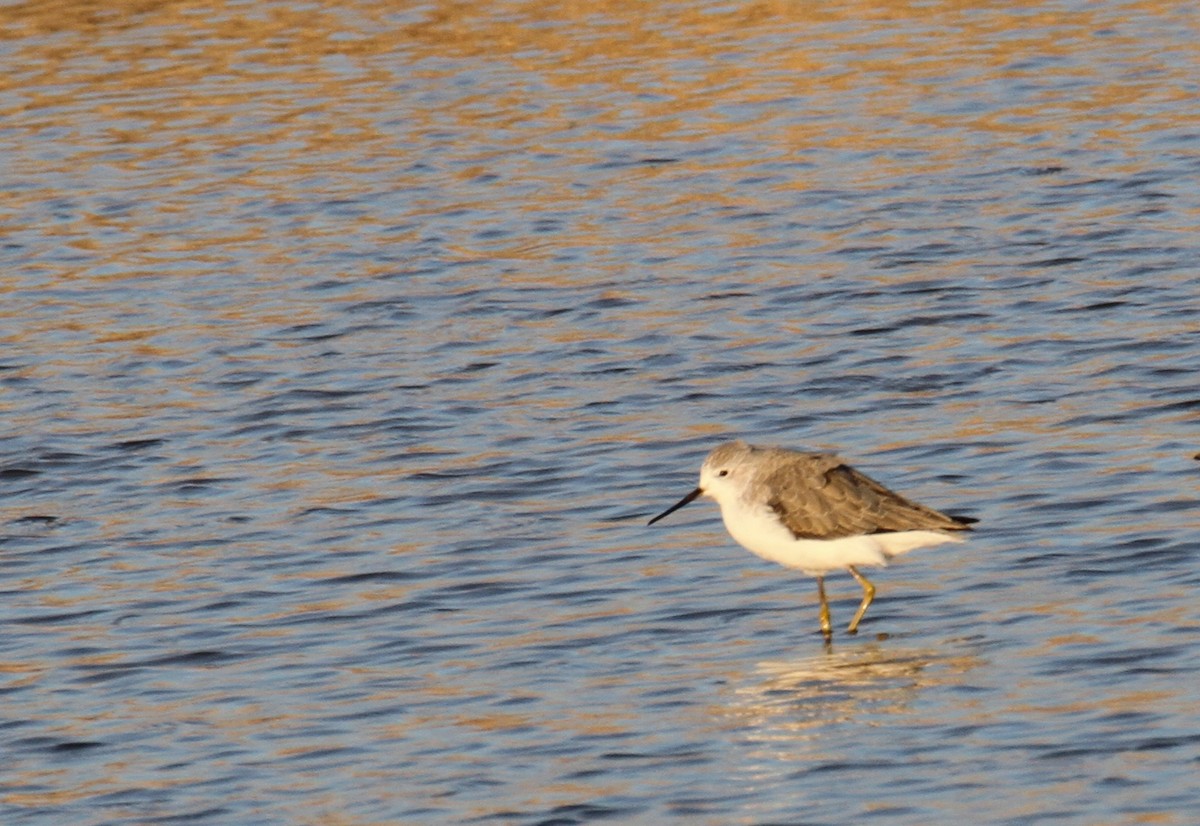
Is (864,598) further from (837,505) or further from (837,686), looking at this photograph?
(837,686)

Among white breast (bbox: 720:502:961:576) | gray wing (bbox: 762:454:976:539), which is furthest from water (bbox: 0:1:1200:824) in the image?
gray wing (bbox: 762:454:976:539)

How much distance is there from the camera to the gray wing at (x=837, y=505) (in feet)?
40.7

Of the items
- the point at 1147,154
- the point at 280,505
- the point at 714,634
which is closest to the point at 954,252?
the point at 1147,154

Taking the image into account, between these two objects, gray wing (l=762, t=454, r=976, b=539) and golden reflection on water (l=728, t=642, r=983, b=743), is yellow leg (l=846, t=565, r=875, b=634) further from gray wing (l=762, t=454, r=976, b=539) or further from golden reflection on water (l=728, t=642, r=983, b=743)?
gray wing (l=762, t=454, r=976, b=539)

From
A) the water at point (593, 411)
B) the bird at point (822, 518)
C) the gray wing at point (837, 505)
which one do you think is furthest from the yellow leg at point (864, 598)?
the gray wing at point (837, 505)

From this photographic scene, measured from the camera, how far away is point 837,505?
12.5 m

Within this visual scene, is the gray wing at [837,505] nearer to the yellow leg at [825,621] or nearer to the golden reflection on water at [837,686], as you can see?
the yellow leg at [825,621]

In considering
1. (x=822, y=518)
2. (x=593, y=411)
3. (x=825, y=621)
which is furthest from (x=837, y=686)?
(x=593, y=411)

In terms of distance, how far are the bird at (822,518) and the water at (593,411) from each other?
40 cm

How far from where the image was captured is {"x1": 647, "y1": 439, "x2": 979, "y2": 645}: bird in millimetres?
12398

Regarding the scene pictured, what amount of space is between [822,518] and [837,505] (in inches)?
4.5

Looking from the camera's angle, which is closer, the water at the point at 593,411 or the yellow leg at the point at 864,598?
the water at the point at 593,411

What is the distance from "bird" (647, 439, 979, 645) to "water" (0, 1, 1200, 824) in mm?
405

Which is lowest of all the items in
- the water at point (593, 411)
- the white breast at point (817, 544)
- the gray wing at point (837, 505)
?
the water at point (593, 411)
